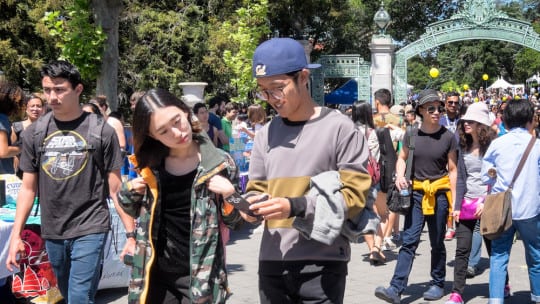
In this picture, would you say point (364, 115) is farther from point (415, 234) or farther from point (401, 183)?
point (415, 234)

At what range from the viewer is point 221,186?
10.8 ft

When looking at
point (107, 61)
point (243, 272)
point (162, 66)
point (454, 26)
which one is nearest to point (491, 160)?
point (243, 272)

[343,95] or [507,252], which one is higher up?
[343,95]

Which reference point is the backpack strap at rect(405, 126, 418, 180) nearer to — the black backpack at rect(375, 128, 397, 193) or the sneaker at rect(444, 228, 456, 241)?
the black backpack at rect(375, 128, 397, 193)

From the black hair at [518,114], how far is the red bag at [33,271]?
4070 mm

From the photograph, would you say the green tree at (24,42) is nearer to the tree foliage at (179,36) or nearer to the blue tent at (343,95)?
the tree foliage at (179,36)

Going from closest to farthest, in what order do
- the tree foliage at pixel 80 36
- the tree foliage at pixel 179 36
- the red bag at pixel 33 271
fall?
the red bag at pixel 33 271, the tree foliage at pixel 80 36, the tree foliage at pixel 179 36

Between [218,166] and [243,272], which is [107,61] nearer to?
[243,272]

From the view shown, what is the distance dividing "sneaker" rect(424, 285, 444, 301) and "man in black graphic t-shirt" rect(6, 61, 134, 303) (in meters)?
3.53

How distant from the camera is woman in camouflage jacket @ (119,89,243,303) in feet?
11.3

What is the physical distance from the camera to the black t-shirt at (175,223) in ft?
→ 11.6

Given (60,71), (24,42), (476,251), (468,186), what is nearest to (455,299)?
(468,186)

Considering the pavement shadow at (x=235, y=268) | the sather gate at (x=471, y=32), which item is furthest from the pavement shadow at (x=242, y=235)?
the sather gate at (x=471, y=32)

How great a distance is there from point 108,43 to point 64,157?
7.95 m
